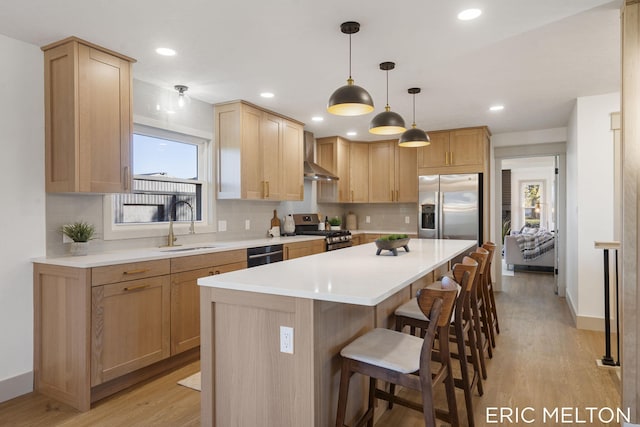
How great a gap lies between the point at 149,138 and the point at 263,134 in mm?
1286

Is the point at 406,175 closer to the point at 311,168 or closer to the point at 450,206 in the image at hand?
the point at 450,206

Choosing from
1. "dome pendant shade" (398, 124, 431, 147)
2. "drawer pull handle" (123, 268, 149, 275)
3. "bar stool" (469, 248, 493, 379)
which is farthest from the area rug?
"dome pendant shade" (398, 124, 431, 147)

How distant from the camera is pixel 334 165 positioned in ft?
20.5

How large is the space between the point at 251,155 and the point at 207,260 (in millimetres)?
1416

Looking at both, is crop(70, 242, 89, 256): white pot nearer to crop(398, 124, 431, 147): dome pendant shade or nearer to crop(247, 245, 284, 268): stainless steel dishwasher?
crop(247, 245, 284, 268): stainless steel dishwasher

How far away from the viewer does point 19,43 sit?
271 cm

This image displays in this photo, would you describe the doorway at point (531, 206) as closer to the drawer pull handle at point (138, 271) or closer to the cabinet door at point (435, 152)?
the cabinet door at point (435, 152)

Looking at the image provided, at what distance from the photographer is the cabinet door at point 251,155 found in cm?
418

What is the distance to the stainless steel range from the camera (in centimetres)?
→ 535

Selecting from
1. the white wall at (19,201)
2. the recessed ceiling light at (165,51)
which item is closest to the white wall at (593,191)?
the recessed ceiling light at (165,51)

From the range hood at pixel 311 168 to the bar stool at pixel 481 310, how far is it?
2.86 m

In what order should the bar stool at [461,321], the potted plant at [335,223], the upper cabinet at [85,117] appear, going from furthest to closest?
the potted plant at [335,223]
the upper cabinet at [85,117]
the bar stool at [461,321]

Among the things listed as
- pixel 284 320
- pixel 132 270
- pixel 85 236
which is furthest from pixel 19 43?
pixel 284 320

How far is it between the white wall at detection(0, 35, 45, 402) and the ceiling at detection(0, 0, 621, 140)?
256 mm
